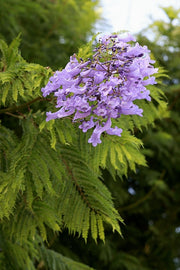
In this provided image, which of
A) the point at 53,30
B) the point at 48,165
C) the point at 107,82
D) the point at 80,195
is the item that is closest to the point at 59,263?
the point at 80,195

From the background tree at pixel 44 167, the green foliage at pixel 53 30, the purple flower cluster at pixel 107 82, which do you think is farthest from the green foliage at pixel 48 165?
the green foliage at pixel 53 30

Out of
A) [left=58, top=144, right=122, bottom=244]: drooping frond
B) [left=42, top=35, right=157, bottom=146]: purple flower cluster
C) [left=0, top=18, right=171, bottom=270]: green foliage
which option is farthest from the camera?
[left=58, top=144, right=122, bottom=244]: drooping frond

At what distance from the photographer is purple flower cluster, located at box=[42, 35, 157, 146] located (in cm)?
151

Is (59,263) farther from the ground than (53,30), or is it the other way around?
(53,30)

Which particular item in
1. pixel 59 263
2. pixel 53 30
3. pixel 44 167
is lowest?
pixel 59 263

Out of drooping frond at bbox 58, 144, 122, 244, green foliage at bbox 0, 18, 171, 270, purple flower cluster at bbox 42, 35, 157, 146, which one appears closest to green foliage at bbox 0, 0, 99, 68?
green foliage at bbox 0, 18, 171, 270

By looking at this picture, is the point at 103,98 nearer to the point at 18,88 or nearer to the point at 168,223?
the point at 18,88

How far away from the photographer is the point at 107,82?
1.49 metres

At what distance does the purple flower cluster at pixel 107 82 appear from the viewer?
151cm

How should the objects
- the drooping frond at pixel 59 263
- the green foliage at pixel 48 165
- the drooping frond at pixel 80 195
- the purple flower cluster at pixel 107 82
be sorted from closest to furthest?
the purple flower cluster at pixel 107 82, the green foliage at pixel 48 165, the drooping frond at pixel 80 195, the drooping frond at pixel 59 263

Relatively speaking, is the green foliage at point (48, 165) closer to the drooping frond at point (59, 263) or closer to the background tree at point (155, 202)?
the drooping frond at point (59, 263)

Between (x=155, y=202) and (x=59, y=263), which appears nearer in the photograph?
(x=59, y=263)

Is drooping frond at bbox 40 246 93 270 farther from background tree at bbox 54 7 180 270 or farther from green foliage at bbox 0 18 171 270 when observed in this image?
background tree at bbox 54 7 180 270

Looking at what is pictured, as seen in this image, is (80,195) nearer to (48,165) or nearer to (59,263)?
(48,165)
